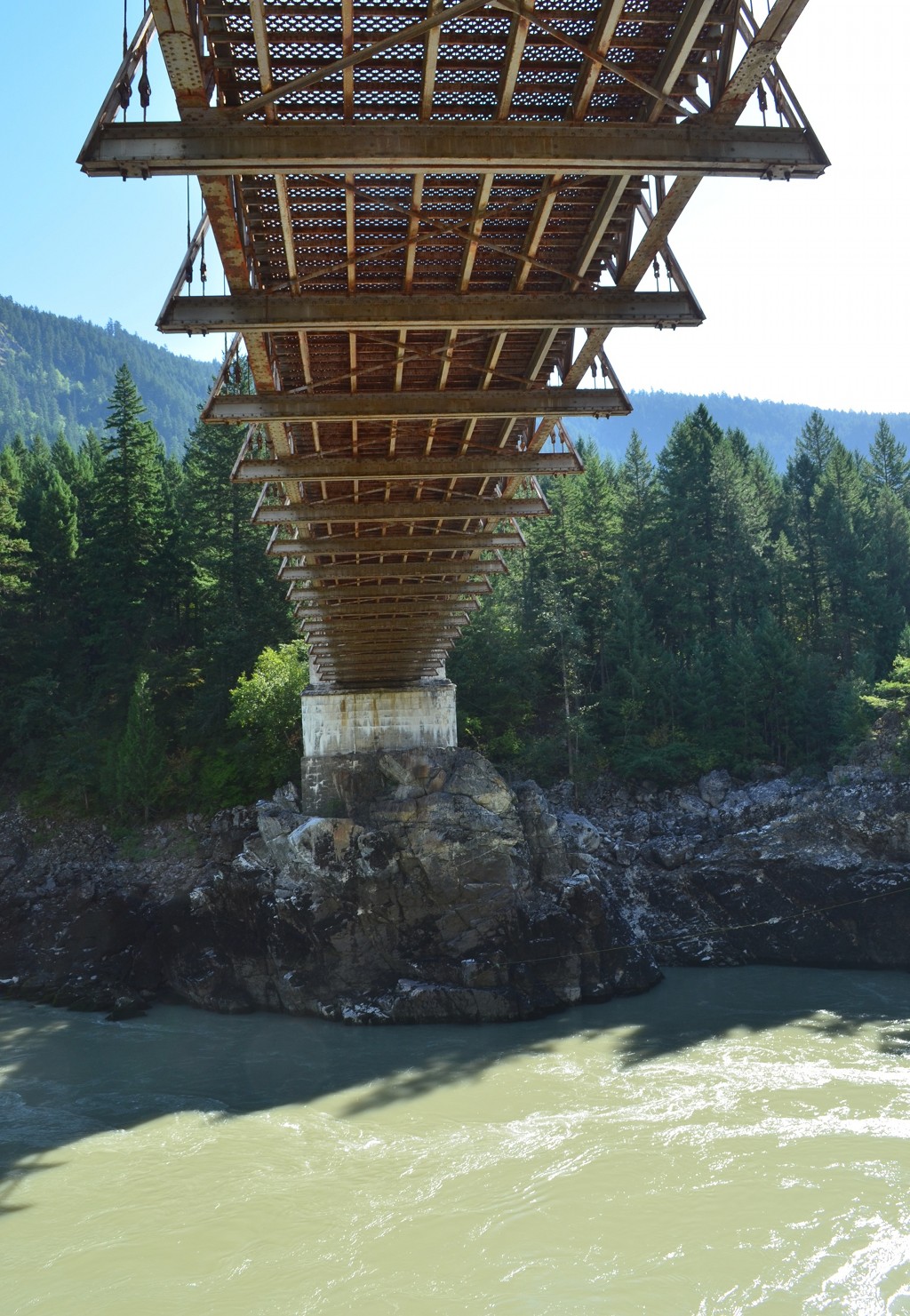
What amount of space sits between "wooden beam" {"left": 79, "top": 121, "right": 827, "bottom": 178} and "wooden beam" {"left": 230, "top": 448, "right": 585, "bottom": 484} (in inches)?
250

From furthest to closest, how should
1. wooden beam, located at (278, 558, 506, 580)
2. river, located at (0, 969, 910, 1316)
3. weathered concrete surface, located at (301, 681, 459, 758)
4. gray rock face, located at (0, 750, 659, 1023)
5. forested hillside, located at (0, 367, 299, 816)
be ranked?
forested hillside, located at (0, 367, 299, 816)
weathered concrete surface, located at (301, 681, 459, 758)
gray rock face, located at (0, 750, 659, 1023)
wooden beam, located at (278, 558, 506, 580)
river, located at (0, 969, 910, 1316)

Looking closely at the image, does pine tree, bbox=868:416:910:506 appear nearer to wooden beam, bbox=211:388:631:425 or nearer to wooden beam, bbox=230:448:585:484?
wooden beam, bbox=230:448:585:484

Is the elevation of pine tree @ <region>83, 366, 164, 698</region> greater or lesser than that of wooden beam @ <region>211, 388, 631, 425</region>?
greater

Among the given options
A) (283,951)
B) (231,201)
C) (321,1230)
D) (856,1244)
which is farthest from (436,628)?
(231,201)

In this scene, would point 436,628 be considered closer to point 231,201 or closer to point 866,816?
point 866,816

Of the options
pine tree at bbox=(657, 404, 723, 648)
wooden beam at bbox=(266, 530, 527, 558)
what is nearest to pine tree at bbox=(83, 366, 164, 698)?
pine tree at bbox=(657, 404, 723, 648)

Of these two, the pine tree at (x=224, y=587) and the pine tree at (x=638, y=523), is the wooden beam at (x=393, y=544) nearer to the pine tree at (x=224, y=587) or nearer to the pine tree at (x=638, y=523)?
the pine tree at (x=224, y=587)

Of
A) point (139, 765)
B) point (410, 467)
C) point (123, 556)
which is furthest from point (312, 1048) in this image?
point (123, 556)

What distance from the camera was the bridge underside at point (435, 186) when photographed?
6.88m

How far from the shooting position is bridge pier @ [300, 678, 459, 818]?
29922 mm

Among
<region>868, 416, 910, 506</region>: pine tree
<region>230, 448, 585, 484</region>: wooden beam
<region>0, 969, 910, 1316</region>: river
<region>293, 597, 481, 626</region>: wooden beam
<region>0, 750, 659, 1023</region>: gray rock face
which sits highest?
<region>868, 416, 910, 506</region>: pine tree

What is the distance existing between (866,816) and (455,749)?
12.1m

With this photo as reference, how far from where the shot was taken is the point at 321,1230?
1423cm

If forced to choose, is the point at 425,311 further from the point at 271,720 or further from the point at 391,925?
the point at 271,720
